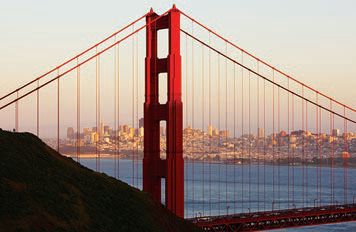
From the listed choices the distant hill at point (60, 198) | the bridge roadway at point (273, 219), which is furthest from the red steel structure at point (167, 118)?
the bridge roadway at point (273, 219)

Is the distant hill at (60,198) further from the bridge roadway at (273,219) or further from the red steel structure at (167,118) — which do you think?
the bridge roadway at (273,219)

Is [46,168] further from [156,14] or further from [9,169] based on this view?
[156,14]

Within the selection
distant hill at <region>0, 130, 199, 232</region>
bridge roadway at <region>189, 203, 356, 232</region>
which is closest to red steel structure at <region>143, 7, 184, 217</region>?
distant hill at <region>0, 130, 199, 232</region>

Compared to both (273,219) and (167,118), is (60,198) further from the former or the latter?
(273,219)

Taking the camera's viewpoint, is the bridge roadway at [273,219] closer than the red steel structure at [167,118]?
No

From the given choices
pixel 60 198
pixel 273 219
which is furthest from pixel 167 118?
pixel 273 219
